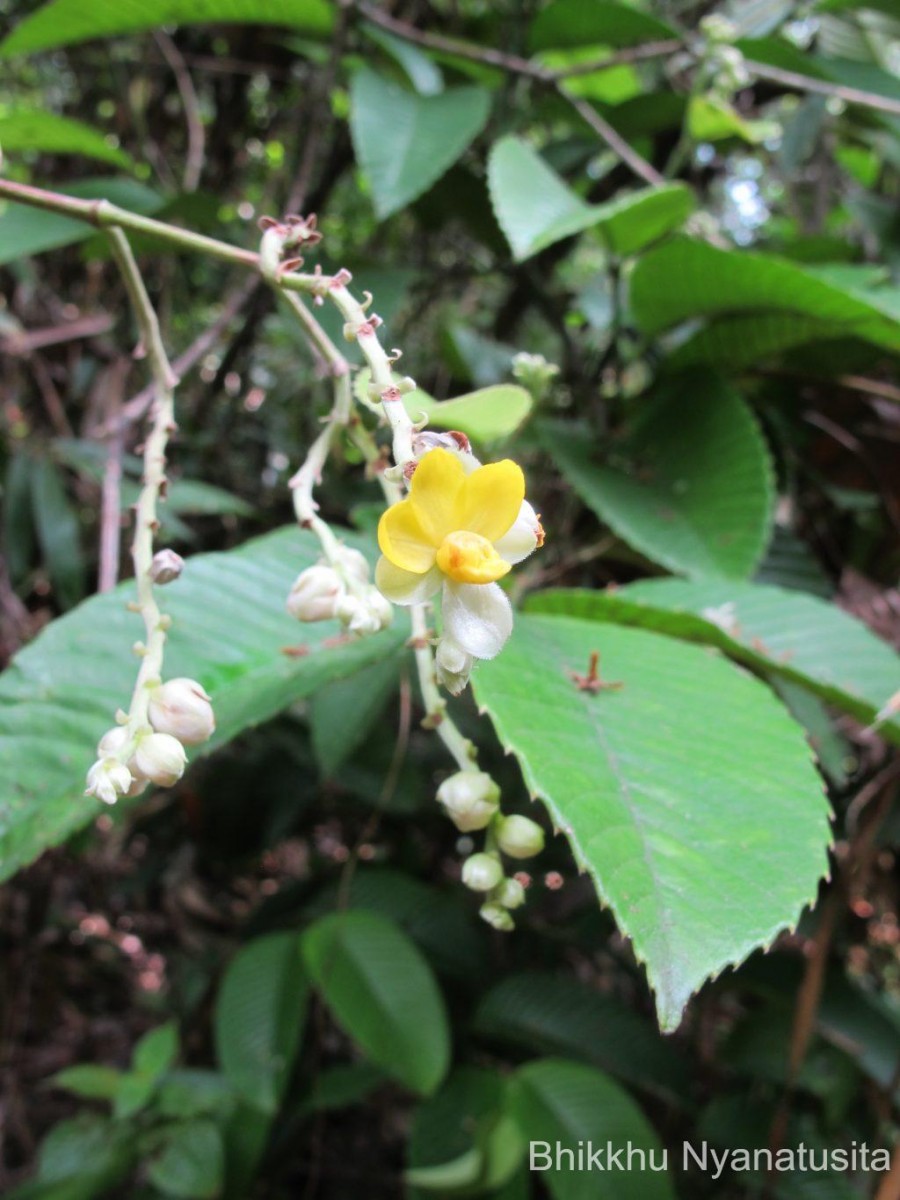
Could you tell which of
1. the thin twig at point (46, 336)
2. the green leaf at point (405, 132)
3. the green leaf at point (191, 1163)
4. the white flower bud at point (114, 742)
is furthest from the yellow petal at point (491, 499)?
the thin twig at point (46, 336)

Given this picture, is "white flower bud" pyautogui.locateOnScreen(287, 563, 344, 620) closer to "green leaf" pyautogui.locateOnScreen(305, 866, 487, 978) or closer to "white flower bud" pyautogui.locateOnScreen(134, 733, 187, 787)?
"white flower bud" pyautogui.locateOnScreen(134, 733, 187, 787)

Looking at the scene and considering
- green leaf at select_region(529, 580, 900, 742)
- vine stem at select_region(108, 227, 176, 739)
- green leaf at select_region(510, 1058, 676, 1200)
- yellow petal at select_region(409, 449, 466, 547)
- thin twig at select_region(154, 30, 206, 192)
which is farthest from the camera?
thin twig at select_region(154, 30, 206, 192)

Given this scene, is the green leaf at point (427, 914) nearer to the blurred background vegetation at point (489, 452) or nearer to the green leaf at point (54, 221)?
the blurred background vegetation at point (489, 452)

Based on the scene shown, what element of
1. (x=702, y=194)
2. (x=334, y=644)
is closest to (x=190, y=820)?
(x=334, y=644)

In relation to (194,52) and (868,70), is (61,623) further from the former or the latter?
(194,52)

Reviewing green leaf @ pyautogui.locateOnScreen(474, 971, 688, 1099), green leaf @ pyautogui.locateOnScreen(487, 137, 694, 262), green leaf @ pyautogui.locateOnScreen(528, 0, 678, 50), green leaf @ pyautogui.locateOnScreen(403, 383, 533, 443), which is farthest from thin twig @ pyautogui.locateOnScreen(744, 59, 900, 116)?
green leaf @ pyautogui.locateOnScreen(474, 971, 688, 1099)

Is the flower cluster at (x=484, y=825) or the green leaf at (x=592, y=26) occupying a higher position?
the green leaf at (x=592, y=26)
